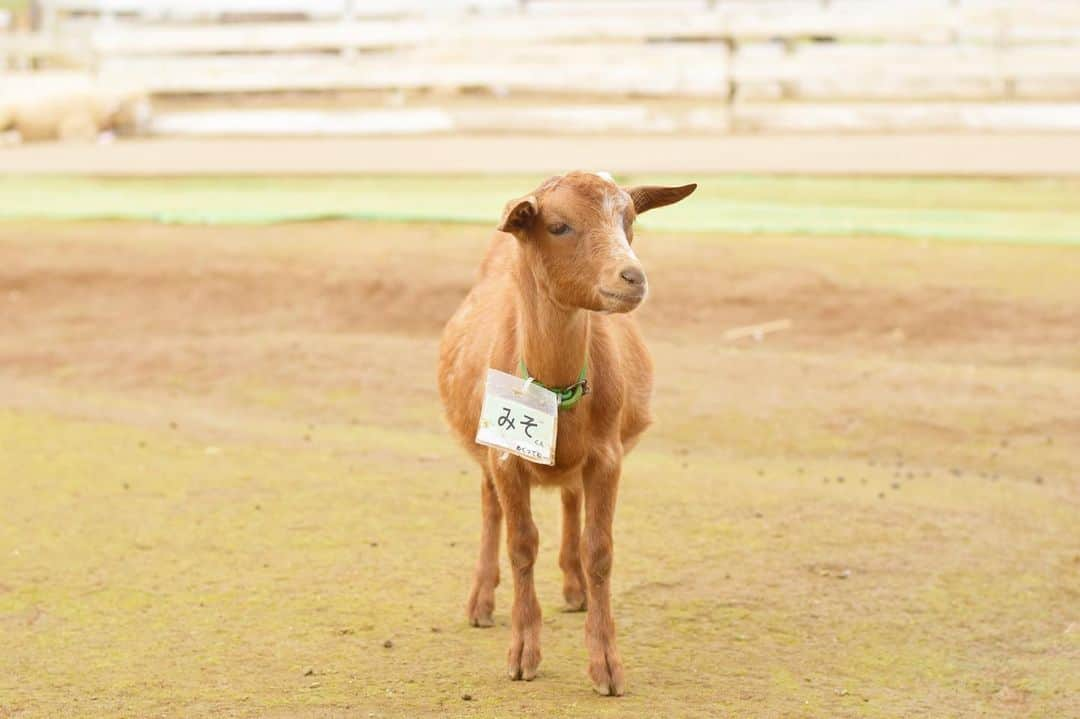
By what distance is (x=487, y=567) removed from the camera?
19.7 feet

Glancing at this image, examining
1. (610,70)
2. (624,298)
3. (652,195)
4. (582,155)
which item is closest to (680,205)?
(582,155)

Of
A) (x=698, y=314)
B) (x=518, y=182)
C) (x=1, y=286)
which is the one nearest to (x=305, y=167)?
(x=518, y=182)

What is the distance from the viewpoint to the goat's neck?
5.11 meters

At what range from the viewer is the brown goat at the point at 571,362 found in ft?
16.0

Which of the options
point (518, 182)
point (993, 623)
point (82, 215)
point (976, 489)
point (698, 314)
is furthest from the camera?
point (518, 182)

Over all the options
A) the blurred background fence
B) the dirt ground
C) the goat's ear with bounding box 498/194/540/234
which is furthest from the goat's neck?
the blurred background fence

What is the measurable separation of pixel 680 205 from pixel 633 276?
1030 centimetres

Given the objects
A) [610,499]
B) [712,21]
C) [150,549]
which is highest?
[712,21]

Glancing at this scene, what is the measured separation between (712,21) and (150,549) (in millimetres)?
14759

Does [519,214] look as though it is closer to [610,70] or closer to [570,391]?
[570,391]

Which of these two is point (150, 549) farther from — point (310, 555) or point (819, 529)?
point (819, 529)

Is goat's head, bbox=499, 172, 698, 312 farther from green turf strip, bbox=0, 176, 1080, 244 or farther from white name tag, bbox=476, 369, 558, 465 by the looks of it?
green turf strip, bbox=0, 176, 1080, 244

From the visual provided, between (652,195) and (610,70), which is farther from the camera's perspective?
(610,70)

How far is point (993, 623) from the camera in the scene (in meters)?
5.93
